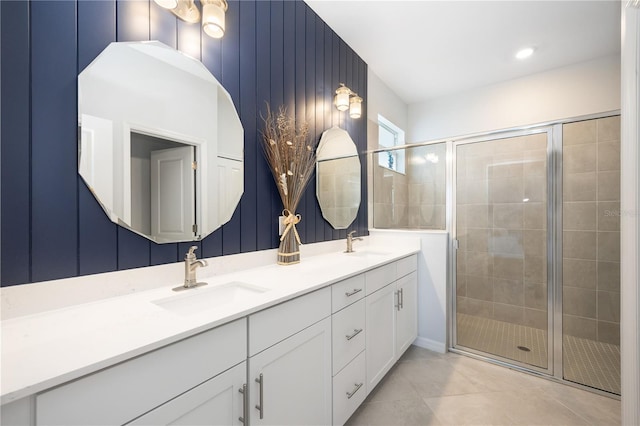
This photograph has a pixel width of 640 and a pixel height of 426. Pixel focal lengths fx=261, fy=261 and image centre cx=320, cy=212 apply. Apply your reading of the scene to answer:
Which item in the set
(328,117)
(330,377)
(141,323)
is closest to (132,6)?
(141,323)

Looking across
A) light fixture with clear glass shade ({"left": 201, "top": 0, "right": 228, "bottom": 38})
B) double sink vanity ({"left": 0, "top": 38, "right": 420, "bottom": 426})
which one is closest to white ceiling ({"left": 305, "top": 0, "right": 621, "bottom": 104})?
light fixture with clear glass shade ({"left": 201, "top": 0, "right": 228, "bottom": 38})

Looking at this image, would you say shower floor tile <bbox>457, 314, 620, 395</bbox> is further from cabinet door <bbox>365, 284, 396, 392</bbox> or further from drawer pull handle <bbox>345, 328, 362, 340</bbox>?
drawer pull handle <bbox>345, 328, 362, 340</bbox>

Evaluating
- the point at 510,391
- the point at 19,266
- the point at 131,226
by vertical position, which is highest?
the point at 131,226

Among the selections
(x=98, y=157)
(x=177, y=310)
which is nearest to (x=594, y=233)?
(x=177, y=310)

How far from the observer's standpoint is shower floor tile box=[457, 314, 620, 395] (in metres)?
1.85

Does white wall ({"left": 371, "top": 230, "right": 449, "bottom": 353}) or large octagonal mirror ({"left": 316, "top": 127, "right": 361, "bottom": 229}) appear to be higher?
large octagonal mirror ({"left": 316, "top": 127, "right": 361, "bottom": 229})

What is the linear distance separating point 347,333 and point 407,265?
3.25 feet

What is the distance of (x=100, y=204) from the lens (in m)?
0.97

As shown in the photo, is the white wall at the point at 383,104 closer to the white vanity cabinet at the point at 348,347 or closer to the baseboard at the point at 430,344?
the white vanity cabinet at the point at 348,347

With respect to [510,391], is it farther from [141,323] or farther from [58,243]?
[58,243]

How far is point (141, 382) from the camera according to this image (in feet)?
2.09

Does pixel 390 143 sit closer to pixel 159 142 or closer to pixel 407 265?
pixel 407 265

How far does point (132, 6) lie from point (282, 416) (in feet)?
5.73

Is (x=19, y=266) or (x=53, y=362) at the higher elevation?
(x=19, y=266)
